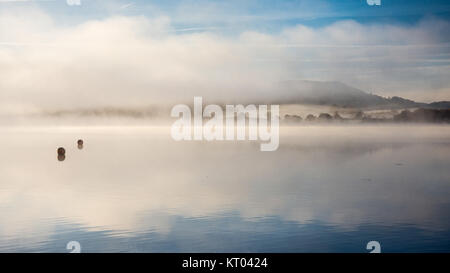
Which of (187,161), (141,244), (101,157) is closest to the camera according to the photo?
(141,244)

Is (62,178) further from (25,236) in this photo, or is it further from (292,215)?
(292,215)

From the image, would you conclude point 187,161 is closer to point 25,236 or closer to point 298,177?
point 298,177

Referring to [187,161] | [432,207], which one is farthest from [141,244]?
[187,161]

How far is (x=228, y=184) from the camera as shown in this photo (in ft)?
84.9

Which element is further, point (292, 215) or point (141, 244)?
point (292, 215)

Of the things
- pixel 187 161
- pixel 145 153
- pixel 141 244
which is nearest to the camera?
pixel 141 244

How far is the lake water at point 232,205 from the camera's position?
1498cm

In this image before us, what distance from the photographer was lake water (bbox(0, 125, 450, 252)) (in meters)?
15.0

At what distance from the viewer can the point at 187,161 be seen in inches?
1505

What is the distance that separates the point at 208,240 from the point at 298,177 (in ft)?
45.5

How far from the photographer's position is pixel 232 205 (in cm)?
2014

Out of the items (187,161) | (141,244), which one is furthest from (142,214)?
(187,161)

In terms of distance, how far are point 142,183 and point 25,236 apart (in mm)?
11408
